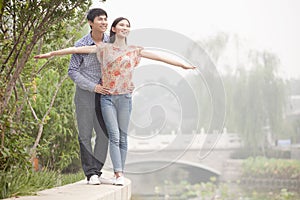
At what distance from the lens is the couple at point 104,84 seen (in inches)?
149

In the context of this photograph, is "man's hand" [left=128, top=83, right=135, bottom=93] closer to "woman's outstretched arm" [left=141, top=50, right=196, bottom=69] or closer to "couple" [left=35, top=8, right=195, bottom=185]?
"couple" [left=35, top=8, right=195, bottom=185]

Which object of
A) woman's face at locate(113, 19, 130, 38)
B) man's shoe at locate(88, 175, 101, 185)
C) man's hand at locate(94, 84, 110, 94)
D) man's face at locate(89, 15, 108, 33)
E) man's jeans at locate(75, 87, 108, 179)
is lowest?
man's shoe at locate(88, 175, 101, 185)

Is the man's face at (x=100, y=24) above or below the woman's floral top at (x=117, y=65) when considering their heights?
above

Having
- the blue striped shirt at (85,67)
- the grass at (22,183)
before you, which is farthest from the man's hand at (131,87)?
the grass at (22,183)

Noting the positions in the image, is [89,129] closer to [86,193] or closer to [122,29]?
[86,193]

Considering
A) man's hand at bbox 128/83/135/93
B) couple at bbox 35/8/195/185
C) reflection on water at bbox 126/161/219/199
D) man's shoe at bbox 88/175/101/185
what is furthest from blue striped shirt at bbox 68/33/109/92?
reflection on water at bbox 126/161/219/199

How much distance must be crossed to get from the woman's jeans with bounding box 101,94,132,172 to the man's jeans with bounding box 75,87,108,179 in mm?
155

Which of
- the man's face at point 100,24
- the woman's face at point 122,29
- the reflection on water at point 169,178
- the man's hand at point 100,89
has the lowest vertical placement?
the reflection on water at point 169,178

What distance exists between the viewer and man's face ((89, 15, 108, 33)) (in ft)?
12.8

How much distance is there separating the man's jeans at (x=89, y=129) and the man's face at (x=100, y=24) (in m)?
0.45

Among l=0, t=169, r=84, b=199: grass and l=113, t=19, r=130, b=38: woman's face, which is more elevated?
l=113, t=19, r=130, b=38: woman's face

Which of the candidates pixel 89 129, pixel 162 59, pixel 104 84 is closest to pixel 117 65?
pixel 104 84

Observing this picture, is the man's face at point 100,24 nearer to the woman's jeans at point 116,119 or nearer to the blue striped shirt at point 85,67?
the blue striped shirt at point 85,67

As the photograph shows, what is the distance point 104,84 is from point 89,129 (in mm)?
472
